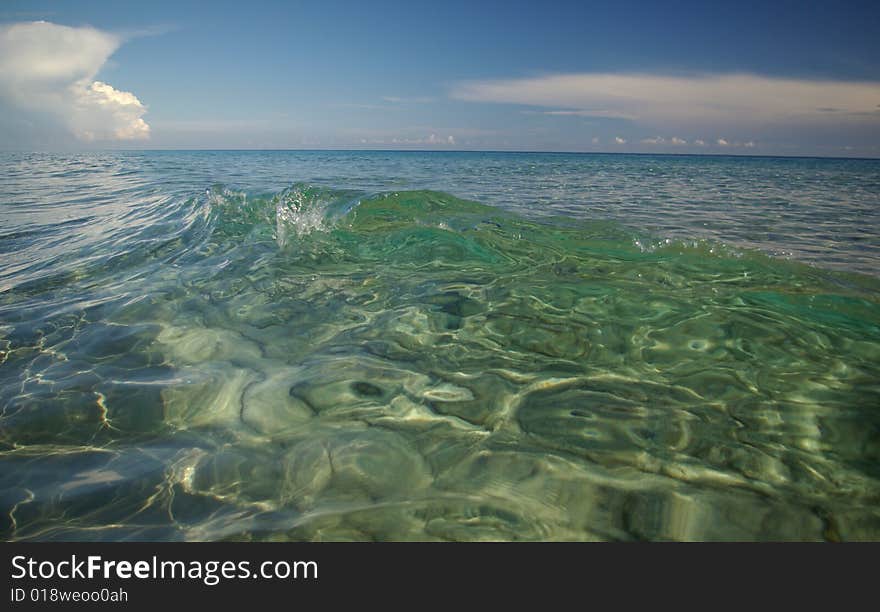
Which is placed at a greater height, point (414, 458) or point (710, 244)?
point (710, 244)

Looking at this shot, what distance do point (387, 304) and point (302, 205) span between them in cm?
605

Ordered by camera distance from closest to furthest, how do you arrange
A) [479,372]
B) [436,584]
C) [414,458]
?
1. [436,584]
2. [414,458]
3. [479,372]

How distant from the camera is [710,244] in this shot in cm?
670

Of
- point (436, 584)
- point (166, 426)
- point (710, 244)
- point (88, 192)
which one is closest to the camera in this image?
point (436, 584)

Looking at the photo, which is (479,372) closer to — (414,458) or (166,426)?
(414,458)

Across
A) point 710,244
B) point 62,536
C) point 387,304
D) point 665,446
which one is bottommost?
point 62,536

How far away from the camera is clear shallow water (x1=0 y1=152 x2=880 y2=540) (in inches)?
74.7

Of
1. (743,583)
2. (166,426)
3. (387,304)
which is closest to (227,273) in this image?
(387,304)

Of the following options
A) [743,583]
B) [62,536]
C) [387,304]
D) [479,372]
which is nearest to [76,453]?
[62,536]

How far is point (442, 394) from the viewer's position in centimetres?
283

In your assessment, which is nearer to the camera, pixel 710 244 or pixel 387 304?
pixel 387 304

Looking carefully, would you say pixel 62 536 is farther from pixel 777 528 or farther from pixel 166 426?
pixel 777 528

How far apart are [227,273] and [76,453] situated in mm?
3495

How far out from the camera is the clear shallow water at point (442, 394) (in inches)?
74.7
